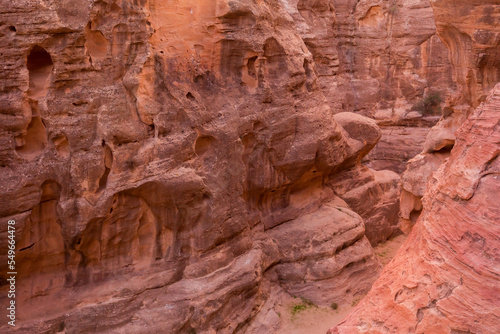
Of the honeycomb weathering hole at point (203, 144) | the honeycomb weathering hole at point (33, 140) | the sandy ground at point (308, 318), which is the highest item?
the honeycomb weathering hole at point (33, 140)

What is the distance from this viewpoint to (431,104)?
1897 centimetres

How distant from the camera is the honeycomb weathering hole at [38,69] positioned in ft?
24.6

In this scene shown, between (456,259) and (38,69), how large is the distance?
656cm

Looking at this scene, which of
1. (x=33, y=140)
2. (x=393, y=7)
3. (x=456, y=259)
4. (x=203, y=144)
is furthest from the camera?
(x=393, y=7)

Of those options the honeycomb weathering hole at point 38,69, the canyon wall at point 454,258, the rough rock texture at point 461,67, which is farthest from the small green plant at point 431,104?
the canyon wall at point 454,258

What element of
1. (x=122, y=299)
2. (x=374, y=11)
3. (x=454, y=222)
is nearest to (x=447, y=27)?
(x=454, y=222)

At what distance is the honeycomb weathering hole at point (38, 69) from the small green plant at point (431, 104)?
49.0 ft

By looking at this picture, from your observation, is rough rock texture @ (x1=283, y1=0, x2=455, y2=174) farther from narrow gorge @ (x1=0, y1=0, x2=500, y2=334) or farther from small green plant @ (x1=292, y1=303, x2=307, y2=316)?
small green plant @ (x1=292, y1=303, x2=307, y2=316)

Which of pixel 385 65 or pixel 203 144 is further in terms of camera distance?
pixel 385 65

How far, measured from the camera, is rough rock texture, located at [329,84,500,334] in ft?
11.5

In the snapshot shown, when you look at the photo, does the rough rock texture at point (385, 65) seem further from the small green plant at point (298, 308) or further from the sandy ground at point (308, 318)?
the small green plant at point (298, 308)

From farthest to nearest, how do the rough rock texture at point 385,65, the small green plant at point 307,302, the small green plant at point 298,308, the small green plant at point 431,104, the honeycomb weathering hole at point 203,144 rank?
the small green plant at point 431,104 < the rough rock texture at point 385,65 < the small green plant at point 307,302 < the small green plant at point 298,308 < the honeycomb weathering hole at point 203,144

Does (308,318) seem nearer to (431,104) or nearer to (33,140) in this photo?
(33,140)

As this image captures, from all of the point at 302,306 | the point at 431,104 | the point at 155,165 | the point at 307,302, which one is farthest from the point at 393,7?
the point at 155,165
